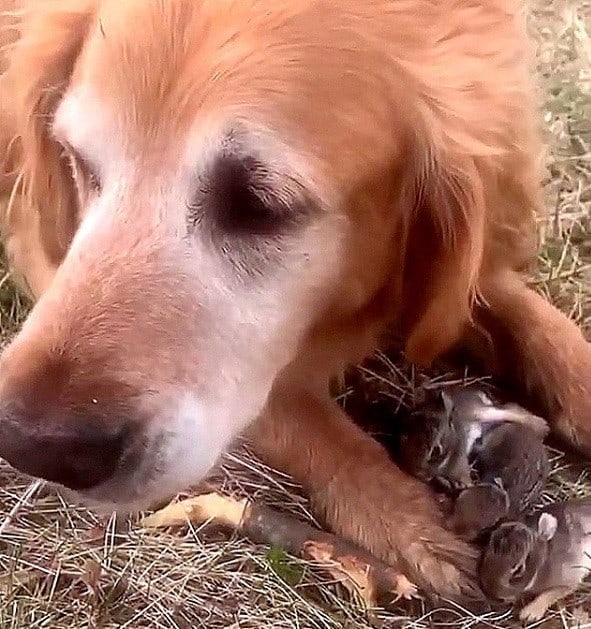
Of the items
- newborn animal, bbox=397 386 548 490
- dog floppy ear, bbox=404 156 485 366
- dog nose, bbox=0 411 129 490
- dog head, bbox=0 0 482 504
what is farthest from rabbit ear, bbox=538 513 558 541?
dog nose, bbox=0 411 129 490

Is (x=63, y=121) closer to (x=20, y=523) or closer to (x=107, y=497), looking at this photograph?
(x=107, y=497)

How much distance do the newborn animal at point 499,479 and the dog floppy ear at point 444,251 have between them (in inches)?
6.9

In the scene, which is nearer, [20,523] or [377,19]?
[377,19]

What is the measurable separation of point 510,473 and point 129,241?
744mm

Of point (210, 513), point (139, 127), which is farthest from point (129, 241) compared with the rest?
point (210, 513)

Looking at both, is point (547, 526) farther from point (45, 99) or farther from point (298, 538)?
point (45, 99)

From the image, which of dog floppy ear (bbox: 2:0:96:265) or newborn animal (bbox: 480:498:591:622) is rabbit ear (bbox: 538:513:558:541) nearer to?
newborn animal (bbox: 480:498:591:622)

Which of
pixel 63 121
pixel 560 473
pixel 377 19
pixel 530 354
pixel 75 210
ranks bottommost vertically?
pixel 560 473

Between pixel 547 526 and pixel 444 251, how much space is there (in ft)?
1.52

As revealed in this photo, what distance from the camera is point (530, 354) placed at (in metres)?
2.05

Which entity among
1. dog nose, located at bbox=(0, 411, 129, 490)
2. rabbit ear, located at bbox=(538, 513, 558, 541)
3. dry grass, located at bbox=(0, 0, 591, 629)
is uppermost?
dog nose, located at bbox=(0, 411, 129, 490)

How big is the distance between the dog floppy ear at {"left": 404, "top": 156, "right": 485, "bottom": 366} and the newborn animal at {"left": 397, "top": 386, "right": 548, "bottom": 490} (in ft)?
0.35

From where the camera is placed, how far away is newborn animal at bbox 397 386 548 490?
6.04 feet

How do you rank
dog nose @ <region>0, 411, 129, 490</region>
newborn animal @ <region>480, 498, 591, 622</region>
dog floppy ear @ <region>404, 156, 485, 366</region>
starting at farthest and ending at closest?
newborn animal @ <region>480, 498, 591, 622</region>, dog floppy ear @ <region>404, 156, 485, 366</region>, dog nose @ <region>0, 411, 129, 490</region>
